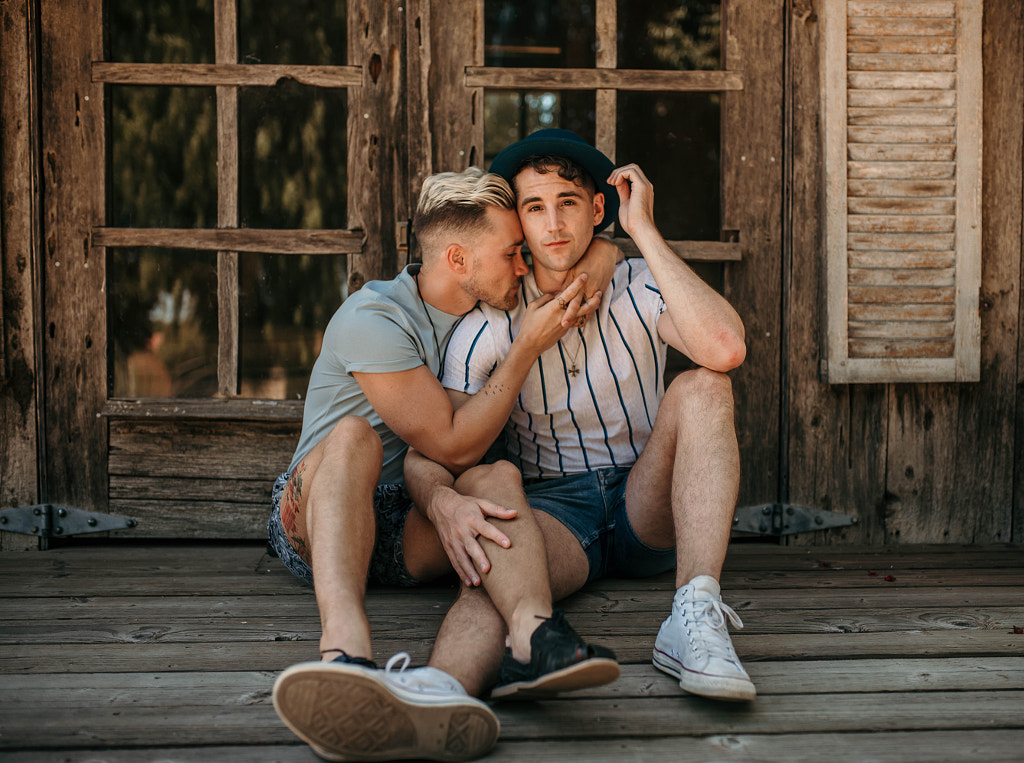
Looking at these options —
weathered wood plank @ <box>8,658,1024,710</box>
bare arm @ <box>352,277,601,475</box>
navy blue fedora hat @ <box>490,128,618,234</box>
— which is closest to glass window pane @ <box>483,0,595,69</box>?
navy blue fedora hat @ <box>490,128,618,234</box>

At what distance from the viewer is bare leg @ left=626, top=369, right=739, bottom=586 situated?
1.67 metres

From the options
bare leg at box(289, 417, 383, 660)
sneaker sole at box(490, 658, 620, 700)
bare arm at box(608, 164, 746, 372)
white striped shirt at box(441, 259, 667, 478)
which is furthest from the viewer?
white striped shirt at box(441, 259, 667, 478)

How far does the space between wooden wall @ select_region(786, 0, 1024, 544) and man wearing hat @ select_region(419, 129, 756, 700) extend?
756 mm

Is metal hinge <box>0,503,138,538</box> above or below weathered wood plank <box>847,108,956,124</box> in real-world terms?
below

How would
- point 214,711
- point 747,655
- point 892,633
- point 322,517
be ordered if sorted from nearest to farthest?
1. point 214,711
2. point 322,517
3. point 747,655
4. point 892,633

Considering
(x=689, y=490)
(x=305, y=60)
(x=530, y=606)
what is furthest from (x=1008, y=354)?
(x=305, y=60)

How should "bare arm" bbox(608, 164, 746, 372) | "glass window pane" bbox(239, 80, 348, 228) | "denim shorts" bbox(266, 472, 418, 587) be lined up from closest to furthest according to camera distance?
"bare arm" bbox(608, 164, 746, 372)
"denim shorts" bbox(266, 472, 418, 587)
"glass window pane" bbox(239, 80, 348, 228)

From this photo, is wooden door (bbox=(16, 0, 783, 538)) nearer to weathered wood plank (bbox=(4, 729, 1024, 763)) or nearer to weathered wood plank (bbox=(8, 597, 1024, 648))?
weathered wood plank (bbox=(8, 597, 1024, 648))

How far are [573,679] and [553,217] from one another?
1.14 metres

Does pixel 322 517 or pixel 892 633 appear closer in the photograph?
pixel 322 517

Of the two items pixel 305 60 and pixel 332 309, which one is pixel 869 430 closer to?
pixel 332 309

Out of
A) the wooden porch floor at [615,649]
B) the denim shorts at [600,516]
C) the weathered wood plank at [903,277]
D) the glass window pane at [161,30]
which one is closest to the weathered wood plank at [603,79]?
the weathered wood plank at [903,277]

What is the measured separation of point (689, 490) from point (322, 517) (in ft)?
2.61

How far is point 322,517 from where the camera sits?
151 centimetres
